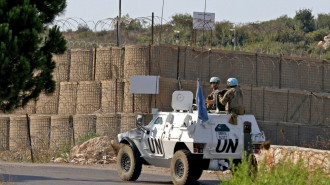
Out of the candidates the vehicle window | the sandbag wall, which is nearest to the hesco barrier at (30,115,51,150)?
the sandbag wall

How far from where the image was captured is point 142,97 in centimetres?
2759

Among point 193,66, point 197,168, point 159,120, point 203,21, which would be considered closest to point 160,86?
point 193,66

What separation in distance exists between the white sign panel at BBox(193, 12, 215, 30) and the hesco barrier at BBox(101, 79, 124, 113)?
361 cm

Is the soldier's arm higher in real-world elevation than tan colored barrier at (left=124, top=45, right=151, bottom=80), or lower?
lower

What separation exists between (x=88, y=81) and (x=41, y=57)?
22.6 ft

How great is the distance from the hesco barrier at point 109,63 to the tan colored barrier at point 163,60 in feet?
4.86

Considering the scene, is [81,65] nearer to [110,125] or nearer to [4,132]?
[110,125]

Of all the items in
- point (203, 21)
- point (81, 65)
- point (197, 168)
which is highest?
point (203, 21)

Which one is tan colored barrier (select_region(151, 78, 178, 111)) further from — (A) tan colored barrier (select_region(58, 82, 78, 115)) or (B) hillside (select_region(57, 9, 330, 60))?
(B) hillside (select_region(57, 9, 330, 60))

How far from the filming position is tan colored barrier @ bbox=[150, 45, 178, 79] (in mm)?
27406

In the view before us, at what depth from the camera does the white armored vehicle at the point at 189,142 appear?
679 inches

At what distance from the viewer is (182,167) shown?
17.3 metres

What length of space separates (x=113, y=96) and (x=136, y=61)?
1407 mm

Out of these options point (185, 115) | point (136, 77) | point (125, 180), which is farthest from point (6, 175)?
point (136, 77)
